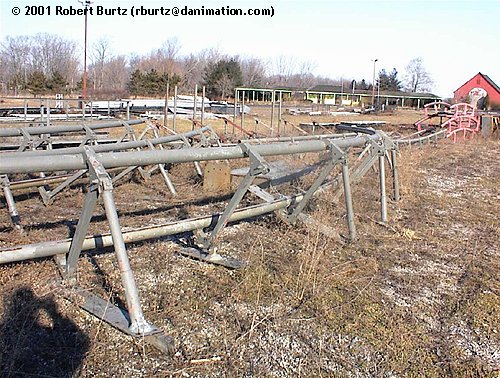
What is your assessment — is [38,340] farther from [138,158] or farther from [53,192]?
[53,192]

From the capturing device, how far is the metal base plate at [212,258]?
4281 millimetres

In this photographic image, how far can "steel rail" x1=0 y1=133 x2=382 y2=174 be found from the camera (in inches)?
106

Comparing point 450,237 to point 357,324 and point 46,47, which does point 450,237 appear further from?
point 46,47

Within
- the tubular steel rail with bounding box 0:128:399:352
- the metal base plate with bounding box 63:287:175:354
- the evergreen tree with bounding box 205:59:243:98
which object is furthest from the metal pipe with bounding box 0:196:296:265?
the evergreen tree with bounding box 205:59:243:98

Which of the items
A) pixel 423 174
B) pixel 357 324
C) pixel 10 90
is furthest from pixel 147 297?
pixel 10 90

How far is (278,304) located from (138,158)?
141 centimetres

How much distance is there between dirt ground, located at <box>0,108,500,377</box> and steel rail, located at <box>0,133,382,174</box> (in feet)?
2.86

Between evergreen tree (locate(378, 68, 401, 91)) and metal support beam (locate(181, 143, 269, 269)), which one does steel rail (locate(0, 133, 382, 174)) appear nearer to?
metal support beam (locate(181, 143, 269, 269))

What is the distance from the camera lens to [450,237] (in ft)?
19.3

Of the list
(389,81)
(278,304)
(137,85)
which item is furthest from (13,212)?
(389,81)

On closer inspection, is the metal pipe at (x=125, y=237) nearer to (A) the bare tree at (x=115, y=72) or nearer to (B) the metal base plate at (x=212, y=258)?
(B) the metal base plate at (x=212, y=258)

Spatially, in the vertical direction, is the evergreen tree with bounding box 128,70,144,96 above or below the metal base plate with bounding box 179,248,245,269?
above

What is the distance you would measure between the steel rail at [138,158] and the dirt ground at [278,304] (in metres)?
0.87

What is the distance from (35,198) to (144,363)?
4.84 m
